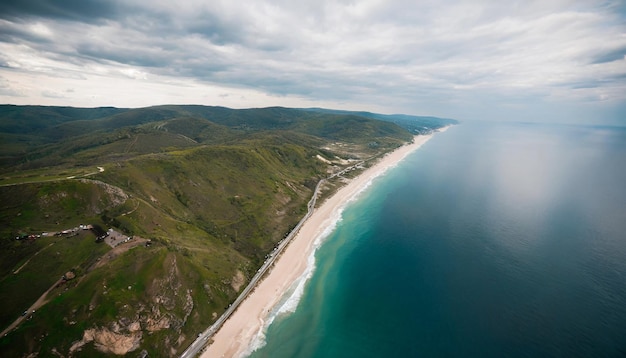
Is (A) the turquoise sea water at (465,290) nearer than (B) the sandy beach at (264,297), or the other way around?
(A) the turquoise sea water at (465,290)

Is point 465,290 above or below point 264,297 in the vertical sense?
above

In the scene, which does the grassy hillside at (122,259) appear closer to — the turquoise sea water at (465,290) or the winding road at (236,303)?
the winding road at (236,303)

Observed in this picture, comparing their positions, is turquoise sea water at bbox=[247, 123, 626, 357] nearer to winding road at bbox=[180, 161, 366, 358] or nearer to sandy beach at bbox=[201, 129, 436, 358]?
sandy beach at bbox=[201, 129, 436, 358]

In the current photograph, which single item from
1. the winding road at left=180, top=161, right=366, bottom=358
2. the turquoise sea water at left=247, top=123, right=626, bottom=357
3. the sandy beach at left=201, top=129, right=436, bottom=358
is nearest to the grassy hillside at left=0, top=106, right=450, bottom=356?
the winding road at left=180, top=161, right=366, bottom=358

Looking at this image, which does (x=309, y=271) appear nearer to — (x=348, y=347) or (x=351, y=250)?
(x=351, y=250)

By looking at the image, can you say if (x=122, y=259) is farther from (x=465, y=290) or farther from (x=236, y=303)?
(x=465, y=290)

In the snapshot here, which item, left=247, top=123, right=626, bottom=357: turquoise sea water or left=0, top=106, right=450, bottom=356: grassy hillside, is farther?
left=247, top=123, right=626, bottom=357: turquoise sea water

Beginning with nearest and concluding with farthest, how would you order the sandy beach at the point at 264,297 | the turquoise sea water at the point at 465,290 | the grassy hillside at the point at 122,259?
the grassy hillside at the point at 122,259 < the turquoise sea water at the point at 465,290 < the sandy beach at the point at 264,297

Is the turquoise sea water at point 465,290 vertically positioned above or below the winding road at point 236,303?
above

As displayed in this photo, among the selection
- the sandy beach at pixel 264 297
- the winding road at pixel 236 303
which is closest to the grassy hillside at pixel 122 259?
the winding road at pixel 236 303

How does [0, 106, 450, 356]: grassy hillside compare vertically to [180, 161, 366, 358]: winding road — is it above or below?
above

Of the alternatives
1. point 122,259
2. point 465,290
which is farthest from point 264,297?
point 465,290
